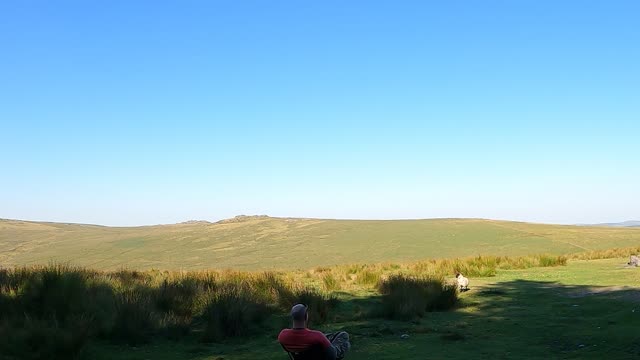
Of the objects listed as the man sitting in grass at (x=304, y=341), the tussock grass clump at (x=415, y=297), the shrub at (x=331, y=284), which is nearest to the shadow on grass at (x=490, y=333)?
the tussock grass clump at (x=415, y=297)

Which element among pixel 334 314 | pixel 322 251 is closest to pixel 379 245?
pixel 322 251

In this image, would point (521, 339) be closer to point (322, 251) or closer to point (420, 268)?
point (420, 268)

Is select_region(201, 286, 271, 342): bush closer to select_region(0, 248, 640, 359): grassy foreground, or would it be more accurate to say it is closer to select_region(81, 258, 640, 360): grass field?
select_region(0, 248, 640, 359): grassy foreground

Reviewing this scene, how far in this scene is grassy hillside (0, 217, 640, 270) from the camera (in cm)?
4359

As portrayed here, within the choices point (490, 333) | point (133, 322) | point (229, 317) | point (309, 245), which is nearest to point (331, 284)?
point (229, 317)

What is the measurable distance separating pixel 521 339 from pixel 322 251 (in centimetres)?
4271

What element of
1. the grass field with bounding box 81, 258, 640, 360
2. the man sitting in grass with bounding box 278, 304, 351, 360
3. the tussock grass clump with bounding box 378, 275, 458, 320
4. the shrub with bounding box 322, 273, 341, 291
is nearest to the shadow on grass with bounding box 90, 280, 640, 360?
the grass field with bounding box 81, 258, 640, 360

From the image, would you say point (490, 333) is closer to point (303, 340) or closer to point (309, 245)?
point (303, 340)

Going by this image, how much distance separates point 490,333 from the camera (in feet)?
25.0

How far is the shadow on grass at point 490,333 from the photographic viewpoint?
6.42 meters

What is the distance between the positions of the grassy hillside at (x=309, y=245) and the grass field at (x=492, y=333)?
27319 millimetres

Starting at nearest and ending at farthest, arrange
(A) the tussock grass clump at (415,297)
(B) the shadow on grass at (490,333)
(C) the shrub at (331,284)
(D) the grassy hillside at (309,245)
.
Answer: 1. (B) the shadow on grass at (490,333)
2. (A) the tussock grass clump at (415,297)
3. (C) the shrub at (331,284)
4. (D) the grassy hillside at (309,245)

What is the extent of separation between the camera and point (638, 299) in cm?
902

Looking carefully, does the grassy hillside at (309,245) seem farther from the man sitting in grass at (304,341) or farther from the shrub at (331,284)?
the man sitting in grass at (304,341)
